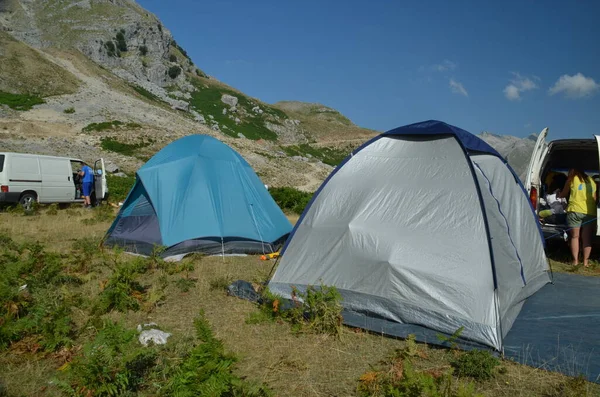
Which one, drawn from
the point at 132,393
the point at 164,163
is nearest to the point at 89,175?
the point at 164,163

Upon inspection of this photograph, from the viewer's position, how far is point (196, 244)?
8.80 metres

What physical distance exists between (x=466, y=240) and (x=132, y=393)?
400 centimetres

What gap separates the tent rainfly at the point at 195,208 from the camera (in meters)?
8.87

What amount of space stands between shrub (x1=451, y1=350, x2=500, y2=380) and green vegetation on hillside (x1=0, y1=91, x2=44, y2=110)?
4089 cm

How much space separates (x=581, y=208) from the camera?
8.26m

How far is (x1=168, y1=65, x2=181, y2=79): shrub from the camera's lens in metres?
79.2

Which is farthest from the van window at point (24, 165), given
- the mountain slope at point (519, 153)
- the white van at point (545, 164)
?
the white van at point (545, 164)

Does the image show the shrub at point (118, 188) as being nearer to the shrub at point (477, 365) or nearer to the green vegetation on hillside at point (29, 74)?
the shrub at point (477, 365)

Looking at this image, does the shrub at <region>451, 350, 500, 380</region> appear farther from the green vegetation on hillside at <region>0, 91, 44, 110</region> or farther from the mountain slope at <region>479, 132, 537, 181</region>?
the green vegetation on hillside at <region>0, 91, 44, 110</region>

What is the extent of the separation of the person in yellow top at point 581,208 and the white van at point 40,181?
14.5m

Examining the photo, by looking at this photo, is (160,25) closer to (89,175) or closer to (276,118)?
(276,118)

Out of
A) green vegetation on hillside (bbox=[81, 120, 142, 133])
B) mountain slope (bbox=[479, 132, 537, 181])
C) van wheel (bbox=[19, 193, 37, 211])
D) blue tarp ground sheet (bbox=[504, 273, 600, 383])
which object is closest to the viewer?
blue tarp ground sheet (bbox=[504, 273, 600, 383])

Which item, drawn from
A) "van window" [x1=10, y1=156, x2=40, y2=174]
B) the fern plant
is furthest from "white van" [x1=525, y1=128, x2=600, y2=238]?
"van window" [x1=10, y1=156, x2=40, y2=174]

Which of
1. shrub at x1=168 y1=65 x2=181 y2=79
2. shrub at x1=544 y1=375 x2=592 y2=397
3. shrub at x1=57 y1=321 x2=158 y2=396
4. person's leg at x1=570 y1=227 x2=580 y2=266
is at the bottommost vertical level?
shrub at x1=57 y1=321 x2=158 y2=396
